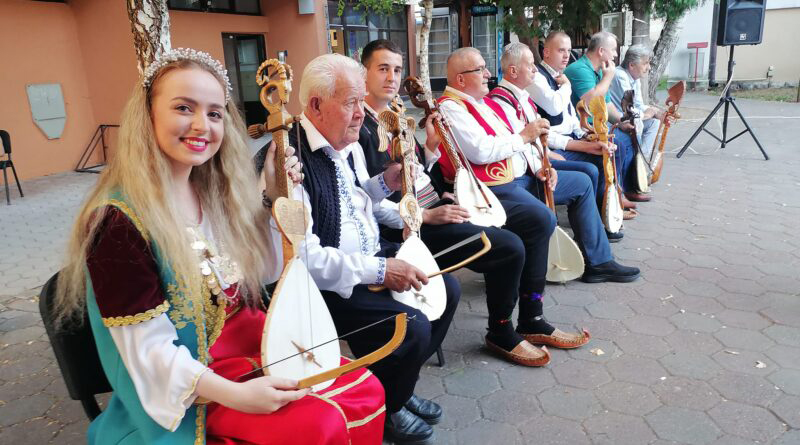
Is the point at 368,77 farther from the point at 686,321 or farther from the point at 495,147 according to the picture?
the point at 686,321

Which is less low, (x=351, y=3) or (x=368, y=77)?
(x=351, y=3)

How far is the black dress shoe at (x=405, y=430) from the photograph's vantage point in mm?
2154

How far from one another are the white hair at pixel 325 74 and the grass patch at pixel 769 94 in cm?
1544

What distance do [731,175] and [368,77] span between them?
5.19 m

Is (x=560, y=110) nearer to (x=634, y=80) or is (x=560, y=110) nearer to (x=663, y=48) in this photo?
(x=634, y=80)

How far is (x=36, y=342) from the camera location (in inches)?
124

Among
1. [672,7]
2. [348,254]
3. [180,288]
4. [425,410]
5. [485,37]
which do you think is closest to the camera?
[180,288]

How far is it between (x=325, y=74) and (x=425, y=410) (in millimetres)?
1354

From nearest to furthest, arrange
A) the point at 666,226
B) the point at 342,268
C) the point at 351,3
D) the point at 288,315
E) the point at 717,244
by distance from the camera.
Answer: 1. the point at 288,315
2. the point at 342,268
3. the point at 717,244
4. the point at 666,226
5. the point at 351,3

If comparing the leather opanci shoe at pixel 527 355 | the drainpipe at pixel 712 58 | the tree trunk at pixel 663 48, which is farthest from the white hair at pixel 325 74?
the drainpipe at pixel 712 58

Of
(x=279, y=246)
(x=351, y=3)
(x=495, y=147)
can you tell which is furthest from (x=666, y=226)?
(x=351, y=3)

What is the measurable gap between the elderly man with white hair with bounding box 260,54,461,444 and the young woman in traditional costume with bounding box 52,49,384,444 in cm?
40

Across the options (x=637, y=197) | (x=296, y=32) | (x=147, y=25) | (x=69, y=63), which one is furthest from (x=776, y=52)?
(x=147, y=25)

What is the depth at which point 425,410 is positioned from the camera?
231 cm
